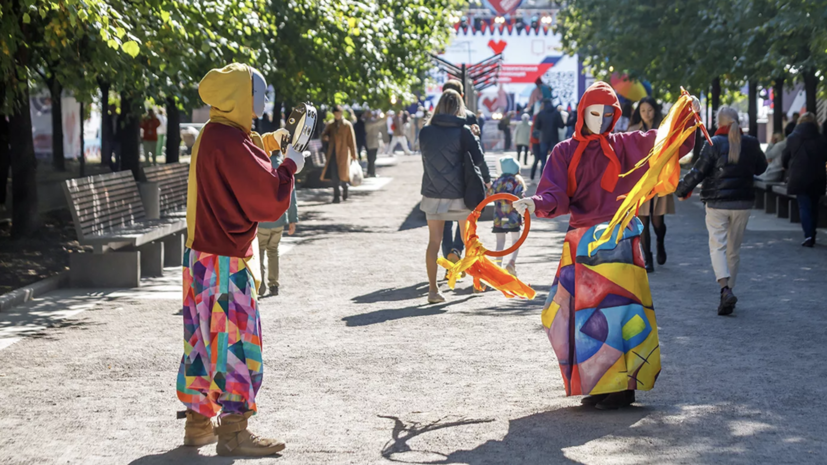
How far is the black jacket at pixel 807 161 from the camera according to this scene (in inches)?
569

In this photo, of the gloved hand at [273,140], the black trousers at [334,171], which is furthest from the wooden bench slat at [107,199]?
the black trousers at [334,171]

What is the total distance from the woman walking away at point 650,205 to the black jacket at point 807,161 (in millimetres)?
3327

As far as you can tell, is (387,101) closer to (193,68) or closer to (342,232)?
(342,232)

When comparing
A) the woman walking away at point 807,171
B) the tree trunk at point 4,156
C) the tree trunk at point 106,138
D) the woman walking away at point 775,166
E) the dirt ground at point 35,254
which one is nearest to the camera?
the dirt ground at point 35,254

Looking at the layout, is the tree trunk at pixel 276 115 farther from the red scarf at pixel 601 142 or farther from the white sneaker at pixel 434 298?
the red scarf at pixel 601 142

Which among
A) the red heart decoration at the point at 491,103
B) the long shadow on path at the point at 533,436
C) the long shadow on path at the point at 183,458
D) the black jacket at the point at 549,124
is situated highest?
the red heart decoration at the point at 491,103

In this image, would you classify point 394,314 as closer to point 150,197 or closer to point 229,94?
point 229,94

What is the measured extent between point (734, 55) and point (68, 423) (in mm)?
15656

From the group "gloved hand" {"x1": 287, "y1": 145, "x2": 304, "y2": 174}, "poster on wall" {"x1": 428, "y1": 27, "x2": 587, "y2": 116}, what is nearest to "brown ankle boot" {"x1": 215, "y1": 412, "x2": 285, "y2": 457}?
"gloved hand" {"x1": 287, "y1": 145, "x2": 304, "y2": 174}

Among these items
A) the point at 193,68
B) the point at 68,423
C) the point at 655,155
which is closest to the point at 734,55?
the point at 193,68

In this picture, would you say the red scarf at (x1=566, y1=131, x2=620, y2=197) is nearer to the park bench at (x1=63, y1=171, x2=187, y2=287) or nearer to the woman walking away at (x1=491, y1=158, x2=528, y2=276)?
the woman walking away at (x1=491, y1=158, x2=528, y2=276)

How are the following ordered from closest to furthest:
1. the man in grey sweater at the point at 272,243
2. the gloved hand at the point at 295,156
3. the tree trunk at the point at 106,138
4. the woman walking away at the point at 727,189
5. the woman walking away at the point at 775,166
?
the gloved hand at the point at 295,156, the woman walking away at the point at 727,189, the man in grey sweater at the point at 272,243, the woman walking away at the point at 775,166, the tree trunk at the point at 106,138

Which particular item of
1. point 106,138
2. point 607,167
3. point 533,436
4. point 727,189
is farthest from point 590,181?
point 106,138

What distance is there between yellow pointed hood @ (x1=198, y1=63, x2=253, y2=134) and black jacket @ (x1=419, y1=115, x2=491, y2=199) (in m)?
5.01
